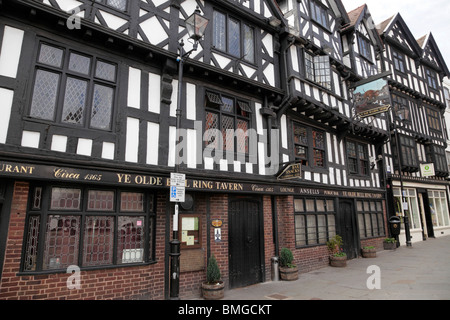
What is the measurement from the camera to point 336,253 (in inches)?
432

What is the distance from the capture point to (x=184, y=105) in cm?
789

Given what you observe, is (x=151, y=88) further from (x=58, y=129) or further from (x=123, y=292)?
(x=123, y=292)

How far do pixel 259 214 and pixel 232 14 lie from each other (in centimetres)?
709

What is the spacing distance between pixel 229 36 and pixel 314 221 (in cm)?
783

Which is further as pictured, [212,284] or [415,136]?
[415,136]

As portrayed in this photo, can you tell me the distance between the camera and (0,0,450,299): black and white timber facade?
18.3 feet

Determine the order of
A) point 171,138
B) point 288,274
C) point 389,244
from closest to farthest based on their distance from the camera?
point 171,138 → point 288,274 → point 389,244

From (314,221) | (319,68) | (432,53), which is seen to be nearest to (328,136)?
(319,68)

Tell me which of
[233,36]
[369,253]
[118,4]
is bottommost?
[369,253]

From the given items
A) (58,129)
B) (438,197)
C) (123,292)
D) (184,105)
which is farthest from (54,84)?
(438,197)

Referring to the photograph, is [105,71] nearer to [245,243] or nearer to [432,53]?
[245,243]

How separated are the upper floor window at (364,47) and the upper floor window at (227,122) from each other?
9981mm

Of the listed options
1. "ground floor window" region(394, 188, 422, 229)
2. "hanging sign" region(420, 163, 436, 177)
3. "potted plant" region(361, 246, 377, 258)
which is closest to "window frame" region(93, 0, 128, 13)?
"potted plant" region(361, 246, 377, 258)

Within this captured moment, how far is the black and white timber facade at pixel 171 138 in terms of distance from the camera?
18.3 feet
